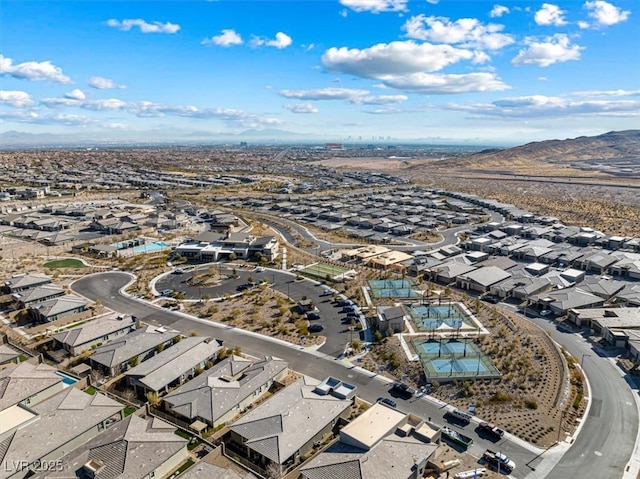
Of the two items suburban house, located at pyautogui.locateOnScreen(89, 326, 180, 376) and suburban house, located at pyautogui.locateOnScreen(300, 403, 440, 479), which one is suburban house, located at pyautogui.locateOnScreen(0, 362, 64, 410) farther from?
suburban house, located at pyautogui.locateOnScreen(300, 403, 440, 479)

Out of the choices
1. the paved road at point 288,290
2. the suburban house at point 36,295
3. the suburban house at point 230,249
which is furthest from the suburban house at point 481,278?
the suburban house at point 36,295

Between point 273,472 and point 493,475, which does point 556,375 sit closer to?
point 493,475

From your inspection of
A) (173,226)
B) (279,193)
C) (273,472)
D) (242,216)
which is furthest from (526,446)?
(279,193)

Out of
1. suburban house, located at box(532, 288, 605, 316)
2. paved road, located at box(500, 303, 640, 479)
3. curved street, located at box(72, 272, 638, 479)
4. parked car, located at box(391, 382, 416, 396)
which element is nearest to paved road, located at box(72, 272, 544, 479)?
curved street, located at box(72, 272, 638, 479)

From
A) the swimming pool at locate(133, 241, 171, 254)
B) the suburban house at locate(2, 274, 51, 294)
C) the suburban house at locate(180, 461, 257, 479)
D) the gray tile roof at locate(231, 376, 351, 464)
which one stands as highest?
the suburban house at locate(2, 274, 51, 294)

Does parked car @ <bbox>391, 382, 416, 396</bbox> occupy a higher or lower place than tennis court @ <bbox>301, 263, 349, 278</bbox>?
lower

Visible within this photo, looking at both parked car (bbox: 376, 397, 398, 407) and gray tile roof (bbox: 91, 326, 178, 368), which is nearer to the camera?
parked car (bbox: 376, 397, 398, 407)
